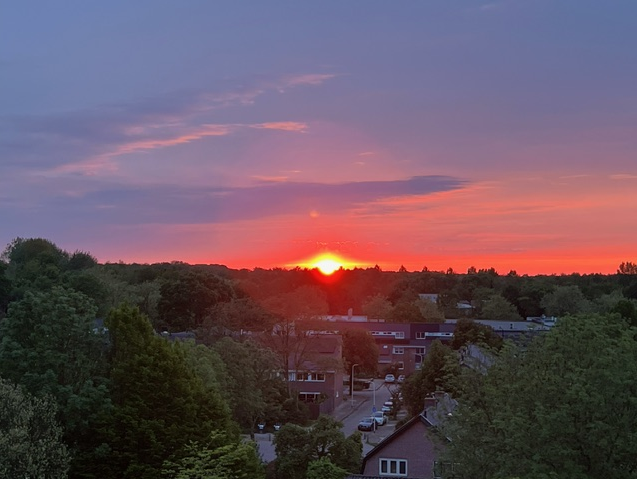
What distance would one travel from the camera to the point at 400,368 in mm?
99625

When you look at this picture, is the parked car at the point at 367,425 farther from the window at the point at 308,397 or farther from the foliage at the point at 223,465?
the foliage at the point at 223,465

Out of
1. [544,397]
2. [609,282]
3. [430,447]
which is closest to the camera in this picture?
[544,397]

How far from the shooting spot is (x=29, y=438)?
102ft

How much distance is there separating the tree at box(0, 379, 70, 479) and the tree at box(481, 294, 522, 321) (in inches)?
3559

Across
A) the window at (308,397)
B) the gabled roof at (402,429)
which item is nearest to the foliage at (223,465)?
the gabled roof at (402,429)

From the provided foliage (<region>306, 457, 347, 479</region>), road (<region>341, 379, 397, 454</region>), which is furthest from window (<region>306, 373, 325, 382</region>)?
foliage (<region>306, 457, 347, 479</region>)

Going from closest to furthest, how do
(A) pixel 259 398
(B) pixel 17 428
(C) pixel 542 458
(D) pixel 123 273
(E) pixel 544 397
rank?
(C) pixel 542 458 → (E) pixel 544 397 → (B) pixel 17 428 → (A) pixel 259 398 → (D) pixel 123 273

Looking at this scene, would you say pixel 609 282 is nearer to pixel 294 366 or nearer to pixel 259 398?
pixel 294 366

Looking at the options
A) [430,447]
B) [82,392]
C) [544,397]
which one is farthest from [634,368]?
[82,392]

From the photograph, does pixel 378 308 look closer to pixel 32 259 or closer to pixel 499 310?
pixel 499 310

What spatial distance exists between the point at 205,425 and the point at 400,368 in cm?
6492

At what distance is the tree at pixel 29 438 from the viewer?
28828 mm

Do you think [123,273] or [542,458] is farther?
[123,273]

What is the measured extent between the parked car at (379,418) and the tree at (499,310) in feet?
177
